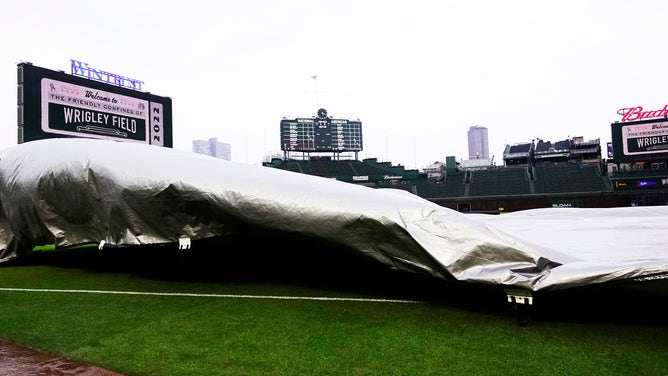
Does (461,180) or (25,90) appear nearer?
(25,90)

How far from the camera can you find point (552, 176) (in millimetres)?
40656

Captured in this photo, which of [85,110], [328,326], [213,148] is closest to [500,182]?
[85,110]

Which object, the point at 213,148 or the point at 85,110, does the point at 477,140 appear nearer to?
the point at 213,148

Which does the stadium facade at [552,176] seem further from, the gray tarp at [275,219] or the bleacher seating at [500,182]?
the gray tarp at [275,219]

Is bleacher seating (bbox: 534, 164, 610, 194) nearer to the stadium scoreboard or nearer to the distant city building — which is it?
the stadium scoreboard

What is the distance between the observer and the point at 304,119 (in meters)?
52.8

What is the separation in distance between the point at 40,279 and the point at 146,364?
3.85m

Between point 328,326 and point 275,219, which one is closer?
point 328,326

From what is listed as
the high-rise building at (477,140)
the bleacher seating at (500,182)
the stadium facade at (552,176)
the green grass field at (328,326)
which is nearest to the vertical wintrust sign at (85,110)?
the green grass field at (328,326)

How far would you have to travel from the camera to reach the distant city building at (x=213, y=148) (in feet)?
456

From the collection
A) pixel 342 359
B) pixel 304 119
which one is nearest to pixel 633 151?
pixel 304 119

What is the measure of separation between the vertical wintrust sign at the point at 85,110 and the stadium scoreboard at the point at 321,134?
31157 mm

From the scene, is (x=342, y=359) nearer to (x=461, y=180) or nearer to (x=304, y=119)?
(x=461, y=180)

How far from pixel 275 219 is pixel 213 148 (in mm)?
147927
